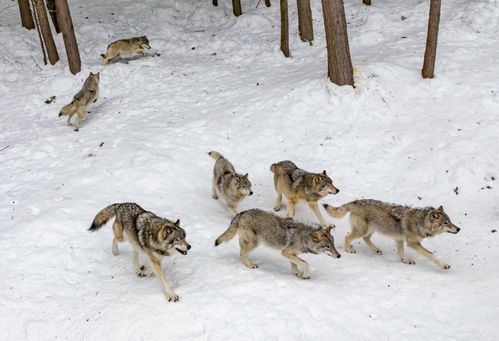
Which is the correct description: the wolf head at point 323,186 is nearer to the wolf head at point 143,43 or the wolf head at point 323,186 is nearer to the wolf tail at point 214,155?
the wolf tail at point 214,155

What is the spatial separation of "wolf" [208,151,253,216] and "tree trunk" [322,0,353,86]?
514 cm

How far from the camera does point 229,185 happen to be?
1106cm

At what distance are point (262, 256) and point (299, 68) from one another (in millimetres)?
9568

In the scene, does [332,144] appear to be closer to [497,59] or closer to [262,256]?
[262,256]

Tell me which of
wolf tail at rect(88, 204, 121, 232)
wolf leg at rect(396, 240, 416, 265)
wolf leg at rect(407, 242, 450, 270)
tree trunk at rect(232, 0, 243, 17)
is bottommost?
wolf leg at rect(396, 240, 416, 265)

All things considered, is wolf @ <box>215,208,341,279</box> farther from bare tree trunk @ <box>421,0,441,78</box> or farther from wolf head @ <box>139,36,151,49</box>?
wolf head @ <box>139,36,151,49</box>

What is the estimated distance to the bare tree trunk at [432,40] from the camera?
14.1 meters

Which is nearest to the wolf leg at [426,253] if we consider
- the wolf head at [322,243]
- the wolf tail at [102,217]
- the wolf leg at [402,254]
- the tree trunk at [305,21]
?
the wolf leg at [402,254]

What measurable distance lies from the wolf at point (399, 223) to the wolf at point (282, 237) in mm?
Result: 1249

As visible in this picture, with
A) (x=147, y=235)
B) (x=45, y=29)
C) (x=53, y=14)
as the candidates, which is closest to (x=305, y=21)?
(x=45, y=29)

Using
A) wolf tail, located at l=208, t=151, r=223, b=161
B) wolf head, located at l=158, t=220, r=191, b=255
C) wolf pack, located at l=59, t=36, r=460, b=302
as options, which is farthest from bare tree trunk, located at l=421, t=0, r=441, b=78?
wolf head, located at l=158, t=220, r=191, b=255

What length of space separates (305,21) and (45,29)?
10.2 meters

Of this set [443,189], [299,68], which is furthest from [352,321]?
[299,68]

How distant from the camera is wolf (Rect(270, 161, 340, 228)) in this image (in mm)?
10672
